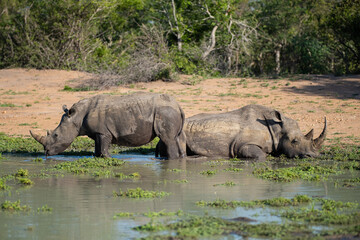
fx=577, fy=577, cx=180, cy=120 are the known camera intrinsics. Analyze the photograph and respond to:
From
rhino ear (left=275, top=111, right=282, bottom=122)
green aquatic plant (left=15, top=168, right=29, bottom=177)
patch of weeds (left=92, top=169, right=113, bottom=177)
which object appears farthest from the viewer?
rhino ear (left=275, top=111, right=282, bottom=122)

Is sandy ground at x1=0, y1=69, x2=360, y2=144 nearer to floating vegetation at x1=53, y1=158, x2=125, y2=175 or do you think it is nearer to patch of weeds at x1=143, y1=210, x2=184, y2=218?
floating vegetation at x1=53, y1=158, x2=125, y2=175

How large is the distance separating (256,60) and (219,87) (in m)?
10.9

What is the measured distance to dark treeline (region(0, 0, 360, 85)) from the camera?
2452 cm

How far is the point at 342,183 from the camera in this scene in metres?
8.91

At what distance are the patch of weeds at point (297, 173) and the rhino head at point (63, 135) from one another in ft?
12.8

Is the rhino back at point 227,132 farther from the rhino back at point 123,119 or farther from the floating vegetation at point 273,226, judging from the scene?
the floating vegetation at point 273,226

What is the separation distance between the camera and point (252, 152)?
38.7 feet

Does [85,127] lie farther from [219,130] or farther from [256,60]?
[256,60]

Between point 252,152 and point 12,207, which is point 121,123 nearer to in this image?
point 252,152

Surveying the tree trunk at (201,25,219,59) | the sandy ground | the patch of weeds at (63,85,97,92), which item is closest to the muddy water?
the sandy ground

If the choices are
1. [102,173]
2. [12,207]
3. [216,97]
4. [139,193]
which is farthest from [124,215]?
[216,97]

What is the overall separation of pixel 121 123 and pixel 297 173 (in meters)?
3.80

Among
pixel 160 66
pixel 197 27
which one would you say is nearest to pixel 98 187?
pixel 160 66

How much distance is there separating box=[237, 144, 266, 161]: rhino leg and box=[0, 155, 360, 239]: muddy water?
64cm
